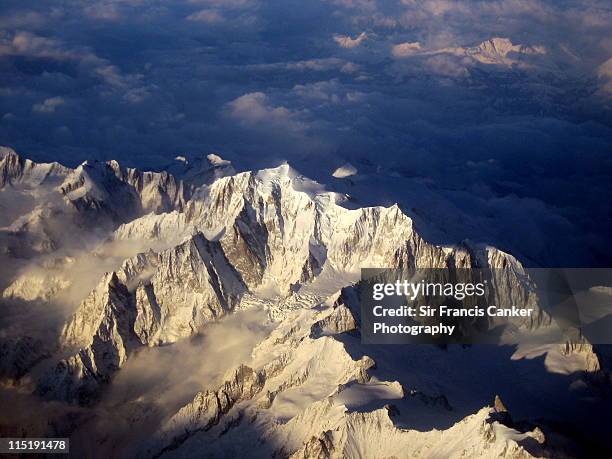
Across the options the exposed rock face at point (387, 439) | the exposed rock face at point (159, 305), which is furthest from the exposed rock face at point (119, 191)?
the exposed rock face at point (387, 439)

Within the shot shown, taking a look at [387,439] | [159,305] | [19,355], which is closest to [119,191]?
[159,305]

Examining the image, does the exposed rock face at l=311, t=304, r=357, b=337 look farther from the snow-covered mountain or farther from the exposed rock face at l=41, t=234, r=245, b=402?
the exposed rock face at l=41, t=234, r=245, b=402

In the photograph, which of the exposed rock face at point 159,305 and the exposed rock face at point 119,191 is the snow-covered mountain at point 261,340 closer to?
the exposed rock face at point 159,305

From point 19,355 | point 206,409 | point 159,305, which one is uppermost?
point 159,305

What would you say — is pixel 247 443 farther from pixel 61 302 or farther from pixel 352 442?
pixel 61 302

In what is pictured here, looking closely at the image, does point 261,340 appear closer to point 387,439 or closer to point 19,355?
point 19,355

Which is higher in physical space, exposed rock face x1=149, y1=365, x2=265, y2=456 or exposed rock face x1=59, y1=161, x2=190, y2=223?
exposed rock face x1=59, y1=161, x2=190, y2=223

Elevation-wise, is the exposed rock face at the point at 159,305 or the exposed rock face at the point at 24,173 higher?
the exposed rock face at the point at 24,173

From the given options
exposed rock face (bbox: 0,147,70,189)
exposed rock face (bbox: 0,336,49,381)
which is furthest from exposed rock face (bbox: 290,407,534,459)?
exposed rock face (bbox: 0,147,70,189)
